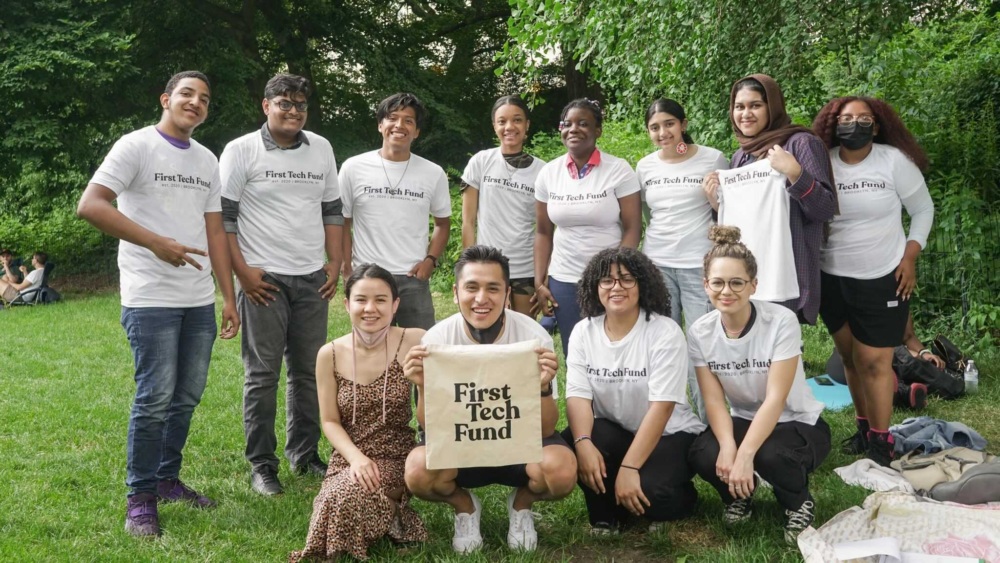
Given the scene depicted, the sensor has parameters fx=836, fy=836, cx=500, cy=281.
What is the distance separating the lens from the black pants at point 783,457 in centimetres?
375

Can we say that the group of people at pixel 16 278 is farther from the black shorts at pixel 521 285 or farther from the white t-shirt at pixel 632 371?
the white t-shirt at pixel 632 371

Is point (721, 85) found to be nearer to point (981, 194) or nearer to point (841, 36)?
point (841, 36)

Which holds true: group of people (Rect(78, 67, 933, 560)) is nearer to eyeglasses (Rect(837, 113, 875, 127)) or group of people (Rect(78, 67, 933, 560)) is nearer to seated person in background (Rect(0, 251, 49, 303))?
eyeglasses (Rect(837, 113, 875, 127))

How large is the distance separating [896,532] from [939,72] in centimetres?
749

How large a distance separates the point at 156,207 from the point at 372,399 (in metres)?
1.41

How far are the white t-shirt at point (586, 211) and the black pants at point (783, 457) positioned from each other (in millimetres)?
1347

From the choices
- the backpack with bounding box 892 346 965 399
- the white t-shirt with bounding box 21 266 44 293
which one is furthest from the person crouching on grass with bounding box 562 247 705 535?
the white t-shirt with bounding box 21 266 44 293

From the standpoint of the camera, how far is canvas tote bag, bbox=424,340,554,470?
11.7 ft

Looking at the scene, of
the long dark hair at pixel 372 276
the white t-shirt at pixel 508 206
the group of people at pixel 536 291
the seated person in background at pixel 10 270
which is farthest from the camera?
the seated person in background at pixel 10 270

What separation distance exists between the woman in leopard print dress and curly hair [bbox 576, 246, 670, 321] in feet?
2.84

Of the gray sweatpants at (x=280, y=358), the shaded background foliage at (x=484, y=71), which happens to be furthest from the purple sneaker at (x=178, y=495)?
the shaded background foliage at (x=484, y=71)

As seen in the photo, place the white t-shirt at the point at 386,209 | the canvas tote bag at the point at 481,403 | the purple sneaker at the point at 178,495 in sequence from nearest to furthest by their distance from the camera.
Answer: the canvas tote bag at the point at 481,403
the purple sneaker at the point at 178,495
the white t-shirt at the point at 386,209

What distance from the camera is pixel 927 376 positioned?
20.8 feet

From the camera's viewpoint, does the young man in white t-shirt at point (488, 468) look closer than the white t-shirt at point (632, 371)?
Yes
